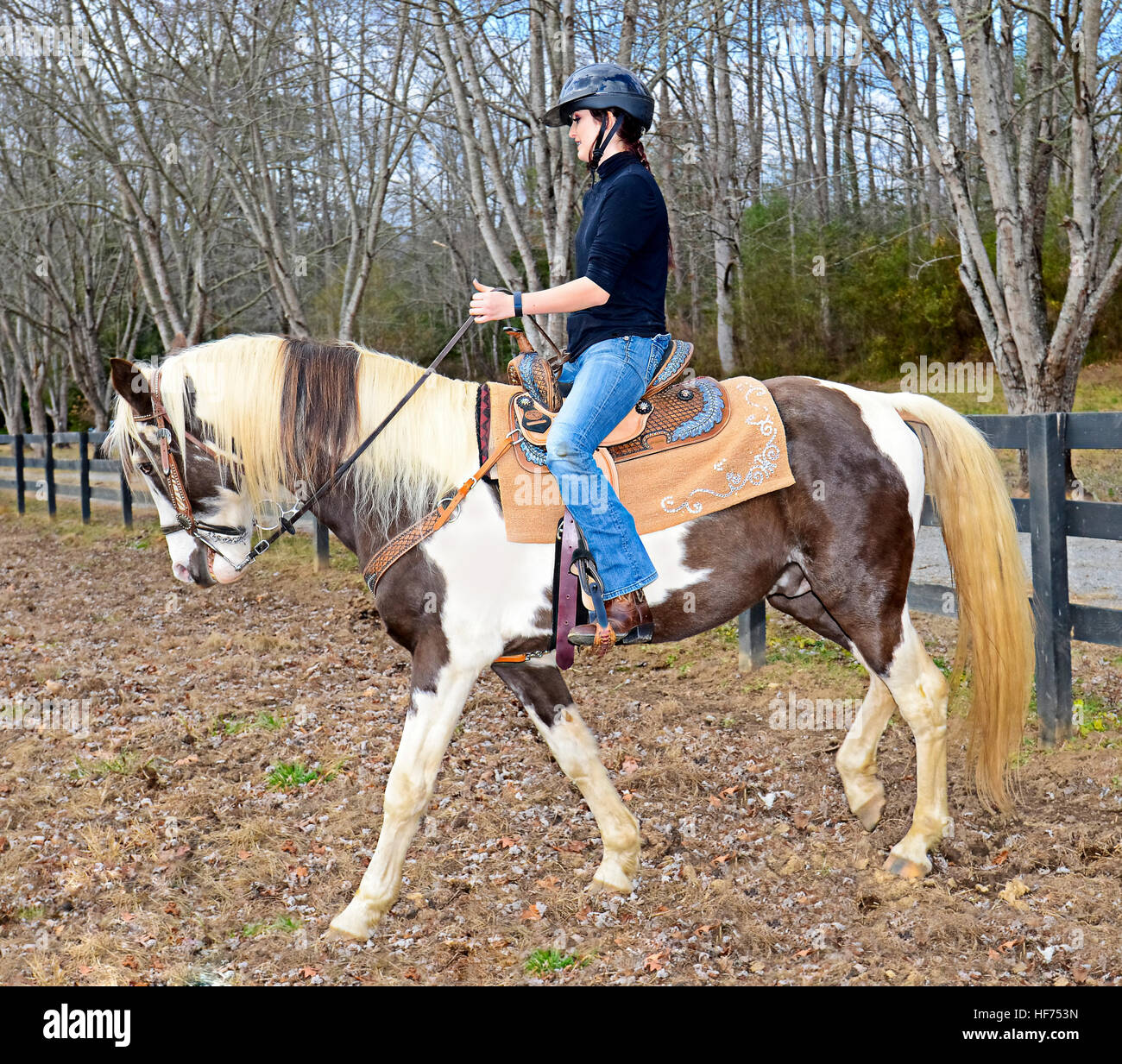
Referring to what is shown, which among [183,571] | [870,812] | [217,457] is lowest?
[870,812]

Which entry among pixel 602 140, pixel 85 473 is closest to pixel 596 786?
pixel 602 140

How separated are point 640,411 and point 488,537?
0.83m

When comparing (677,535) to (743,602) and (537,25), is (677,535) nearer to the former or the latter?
(743,602)

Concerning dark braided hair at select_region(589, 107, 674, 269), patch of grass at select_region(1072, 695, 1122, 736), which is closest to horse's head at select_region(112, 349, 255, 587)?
dark braided hair at select_region(589, 107, 674, 269)

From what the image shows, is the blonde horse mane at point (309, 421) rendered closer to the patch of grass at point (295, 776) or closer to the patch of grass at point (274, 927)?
the patch of grass at point (274, 927)

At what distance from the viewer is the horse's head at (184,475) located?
13.0 ft

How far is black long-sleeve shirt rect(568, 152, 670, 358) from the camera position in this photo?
3.62 metres

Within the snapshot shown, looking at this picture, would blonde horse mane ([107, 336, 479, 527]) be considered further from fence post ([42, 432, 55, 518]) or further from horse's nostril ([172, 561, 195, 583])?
fence post ([42, 432, 55, 518])

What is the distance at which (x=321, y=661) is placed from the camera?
7703 millimetres

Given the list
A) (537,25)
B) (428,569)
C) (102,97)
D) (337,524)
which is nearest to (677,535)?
(428,569)

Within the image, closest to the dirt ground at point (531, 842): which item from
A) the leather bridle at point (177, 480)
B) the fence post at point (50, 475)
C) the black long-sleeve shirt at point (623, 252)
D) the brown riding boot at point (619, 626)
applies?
the brown riding boot at point (619, 626)

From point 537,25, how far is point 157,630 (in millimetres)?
6578

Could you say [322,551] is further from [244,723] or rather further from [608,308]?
[608,308]

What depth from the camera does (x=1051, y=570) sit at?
5.22 meters
